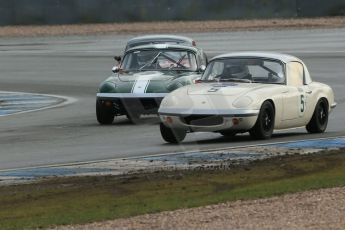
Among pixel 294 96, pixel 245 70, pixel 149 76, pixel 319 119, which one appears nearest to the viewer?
pixel 294 96

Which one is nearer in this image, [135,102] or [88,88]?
[135,102]

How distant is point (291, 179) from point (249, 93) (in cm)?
432

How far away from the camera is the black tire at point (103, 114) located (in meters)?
19.1

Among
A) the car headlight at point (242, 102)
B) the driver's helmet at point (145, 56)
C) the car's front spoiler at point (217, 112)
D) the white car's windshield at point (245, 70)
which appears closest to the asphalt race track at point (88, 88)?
the car's front spoiler at point (217, 112)

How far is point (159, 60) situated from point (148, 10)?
29663mm

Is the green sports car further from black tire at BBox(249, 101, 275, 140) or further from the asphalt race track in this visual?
black tire at BBox(249, 101, 275, 140)

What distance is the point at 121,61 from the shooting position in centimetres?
2086

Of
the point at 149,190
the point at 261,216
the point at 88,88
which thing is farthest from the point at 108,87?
the point at 261,216

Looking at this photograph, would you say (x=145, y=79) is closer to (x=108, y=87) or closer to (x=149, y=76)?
(x=149, y=76)

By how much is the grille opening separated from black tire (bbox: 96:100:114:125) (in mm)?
4025

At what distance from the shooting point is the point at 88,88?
89.6 ft

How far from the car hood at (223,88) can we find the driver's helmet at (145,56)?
4.52 meters

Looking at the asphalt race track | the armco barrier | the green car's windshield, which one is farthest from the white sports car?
the armco barrier

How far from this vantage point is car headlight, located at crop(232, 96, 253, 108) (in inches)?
600
